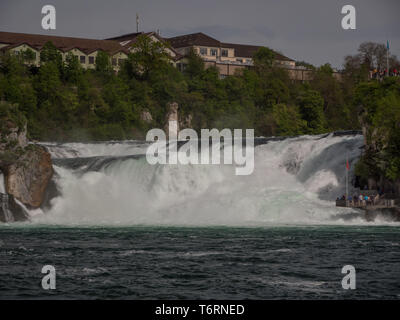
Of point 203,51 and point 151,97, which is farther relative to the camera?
point 203,51

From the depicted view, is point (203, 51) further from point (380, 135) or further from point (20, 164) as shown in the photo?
point (380, 135)

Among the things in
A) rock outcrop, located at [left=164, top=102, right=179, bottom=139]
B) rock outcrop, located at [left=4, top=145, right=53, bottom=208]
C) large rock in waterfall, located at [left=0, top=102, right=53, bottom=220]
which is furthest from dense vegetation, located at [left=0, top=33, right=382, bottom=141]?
rock outcrop, located at [left=4, top=145, right=53, bottom=208]

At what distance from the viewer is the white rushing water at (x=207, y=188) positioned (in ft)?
154

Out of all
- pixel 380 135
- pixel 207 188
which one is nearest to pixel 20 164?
pixel 207 188

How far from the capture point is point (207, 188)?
5191cm

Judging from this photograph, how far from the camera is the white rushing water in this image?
4700 cm

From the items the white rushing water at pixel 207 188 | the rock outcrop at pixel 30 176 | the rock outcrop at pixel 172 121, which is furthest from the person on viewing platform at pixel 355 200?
Answer: the rock outcrop at pixel 172 121

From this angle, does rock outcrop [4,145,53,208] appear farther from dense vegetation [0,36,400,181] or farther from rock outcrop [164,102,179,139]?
rock outcrop [164,102,179,139]

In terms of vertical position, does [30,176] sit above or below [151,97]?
below

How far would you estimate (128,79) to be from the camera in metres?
94.6

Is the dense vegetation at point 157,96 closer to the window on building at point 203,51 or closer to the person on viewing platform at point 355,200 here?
the window on building at point 203,51

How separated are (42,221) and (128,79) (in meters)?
48.7

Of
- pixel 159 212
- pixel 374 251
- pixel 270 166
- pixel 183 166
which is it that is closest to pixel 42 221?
pixel 159 212
